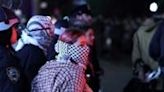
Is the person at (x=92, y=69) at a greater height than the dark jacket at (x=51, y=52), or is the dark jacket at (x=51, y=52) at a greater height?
the dark jacket at (x=51, y=52)

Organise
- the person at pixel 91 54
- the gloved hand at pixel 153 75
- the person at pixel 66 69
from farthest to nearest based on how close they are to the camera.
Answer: the gloved hand at pixel 153 75
the person at pixel 91 54
the person at pixel 66 69

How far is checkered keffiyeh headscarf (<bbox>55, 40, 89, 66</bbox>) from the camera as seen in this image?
654 centimetres

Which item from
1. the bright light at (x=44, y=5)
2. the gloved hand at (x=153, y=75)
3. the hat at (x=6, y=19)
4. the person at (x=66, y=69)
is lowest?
the bright light at (x=44, y=5)

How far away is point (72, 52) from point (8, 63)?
0.68 metres

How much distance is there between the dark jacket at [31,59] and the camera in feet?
Answer: 23.2

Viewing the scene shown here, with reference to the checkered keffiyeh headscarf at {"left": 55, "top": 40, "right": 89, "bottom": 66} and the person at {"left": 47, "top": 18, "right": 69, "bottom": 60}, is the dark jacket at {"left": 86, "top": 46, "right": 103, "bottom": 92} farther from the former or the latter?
the checkered keffiyeh headscarf at {"left": 55, "top": 40, "right": 89, "bottom": 66}

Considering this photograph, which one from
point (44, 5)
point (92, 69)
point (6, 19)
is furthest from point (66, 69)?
point (44, 5)

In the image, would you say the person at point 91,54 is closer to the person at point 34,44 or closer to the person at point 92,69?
the person at point 92,69

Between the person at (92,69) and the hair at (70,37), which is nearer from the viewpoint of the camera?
the hair at (70,37)

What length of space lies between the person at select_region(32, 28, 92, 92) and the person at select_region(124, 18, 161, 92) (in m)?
3.66

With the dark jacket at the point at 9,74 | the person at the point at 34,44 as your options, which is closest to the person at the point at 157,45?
the person at the point at 34,44

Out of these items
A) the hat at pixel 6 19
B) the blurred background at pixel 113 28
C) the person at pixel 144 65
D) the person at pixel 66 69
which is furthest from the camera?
the blurred background at pixel 113 28

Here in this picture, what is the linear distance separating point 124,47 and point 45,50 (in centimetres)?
1505

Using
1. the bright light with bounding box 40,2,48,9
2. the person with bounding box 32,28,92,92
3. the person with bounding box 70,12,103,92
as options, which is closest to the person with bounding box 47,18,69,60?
the person with bounding box 70,12,103,92
